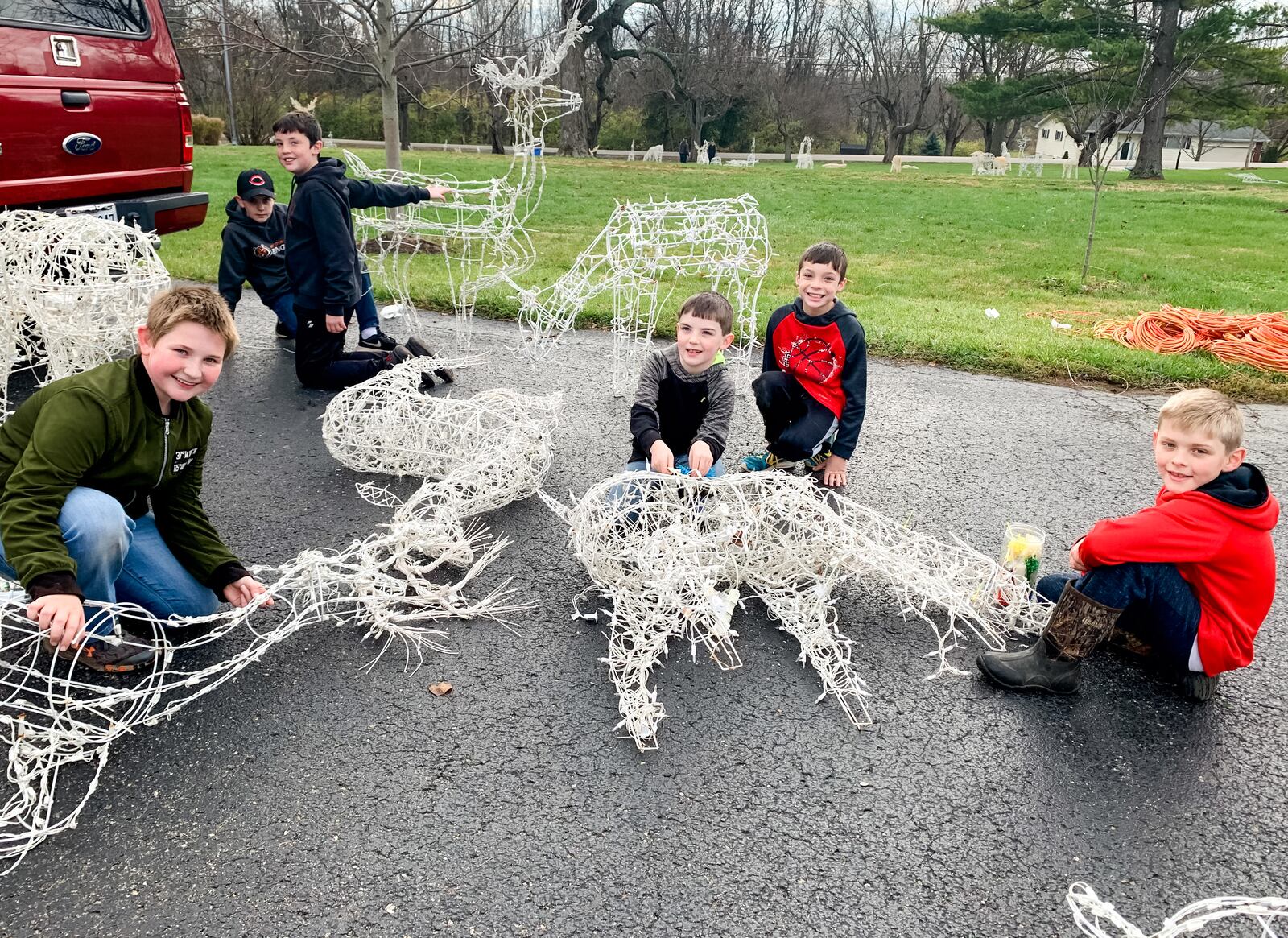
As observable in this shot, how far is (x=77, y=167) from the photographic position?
228 inches

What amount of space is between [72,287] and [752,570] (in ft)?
12.6

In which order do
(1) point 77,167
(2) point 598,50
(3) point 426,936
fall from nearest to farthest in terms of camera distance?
(3) point 426,936, (1) point 77,167, (2) point 598,50

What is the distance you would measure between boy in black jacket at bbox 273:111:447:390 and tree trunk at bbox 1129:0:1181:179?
21326 millimetres

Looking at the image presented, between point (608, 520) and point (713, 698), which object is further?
point (608, 520)

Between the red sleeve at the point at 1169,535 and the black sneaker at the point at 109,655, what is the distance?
9.93ft

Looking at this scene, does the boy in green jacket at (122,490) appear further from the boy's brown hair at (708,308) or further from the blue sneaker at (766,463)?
the blue sneaker at (766,463)

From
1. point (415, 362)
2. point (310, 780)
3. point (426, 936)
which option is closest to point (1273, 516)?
point (426, 936)

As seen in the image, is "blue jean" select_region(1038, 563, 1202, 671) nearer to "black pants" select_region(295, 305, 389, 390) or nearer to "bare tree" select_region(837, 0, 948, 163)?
"black pants" select_region(295, 305, 389, 390)

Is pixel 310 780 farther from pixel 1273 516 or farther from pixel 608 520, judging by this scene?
pixel 1273 516

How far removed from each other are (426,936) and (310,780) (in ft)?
2.11

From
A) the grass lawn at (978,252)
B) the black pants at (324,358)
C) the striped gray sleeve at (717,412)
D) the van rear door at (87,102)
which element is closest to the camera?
the striped gray sleeve at (717,412)

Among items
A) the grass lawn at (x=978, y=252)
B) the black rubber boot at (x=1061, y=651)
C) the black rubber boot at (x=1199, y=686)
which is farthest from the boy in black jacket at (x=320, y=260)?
the black rubber boot at (x=1199, y=686)

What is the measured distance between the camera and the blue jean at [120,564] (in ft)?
8.50

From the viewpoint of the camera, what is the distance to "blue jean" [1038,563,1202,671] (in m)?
2.78
